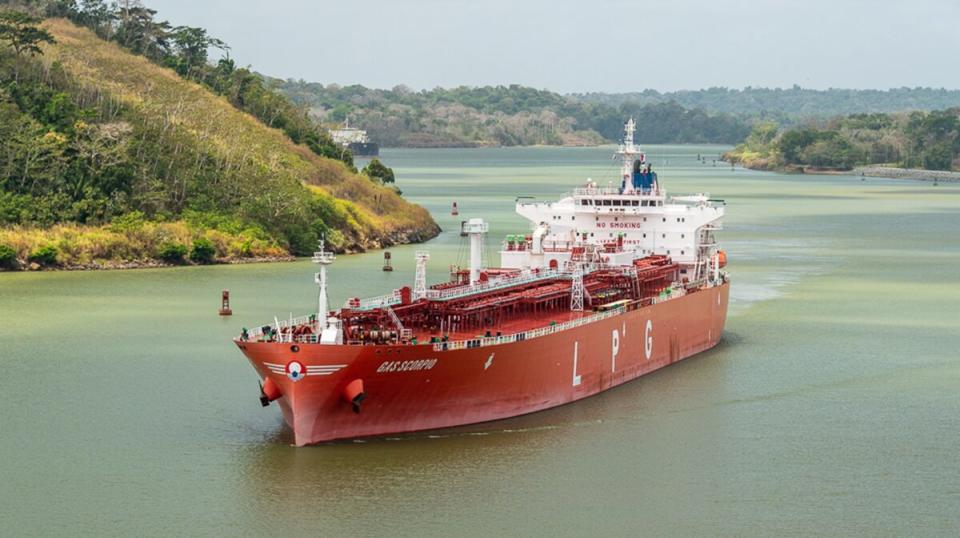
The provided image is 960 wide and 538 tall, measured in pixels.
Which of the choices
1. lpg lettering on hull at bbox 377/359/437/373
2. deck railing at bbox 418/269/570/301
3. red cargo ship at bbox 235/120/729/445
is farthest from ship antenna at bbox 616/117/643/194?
lpg lettering on hull at bbox 377/359/437/373

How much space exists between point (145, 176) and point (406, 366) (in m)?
39.4

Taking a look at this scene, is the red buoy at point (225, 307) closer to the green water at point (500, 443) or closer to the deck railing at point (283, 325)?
the green water at point (500, 443)

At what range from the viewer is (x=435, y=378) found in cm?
2827

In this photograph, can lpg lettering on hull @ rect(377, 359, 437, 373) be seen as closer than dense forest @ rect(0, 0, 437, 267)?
Yes

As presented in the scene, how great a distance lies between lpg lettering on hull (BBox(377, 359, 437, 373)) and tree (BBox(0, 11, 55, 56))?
153 ft

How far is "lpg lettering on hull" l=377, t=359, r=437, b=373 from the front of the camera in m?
27.1

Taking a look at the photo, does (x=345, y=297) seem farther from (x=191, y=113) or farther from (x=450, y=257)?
(x=191, y=113)

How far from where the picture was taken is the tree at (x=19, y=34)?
2709 inches

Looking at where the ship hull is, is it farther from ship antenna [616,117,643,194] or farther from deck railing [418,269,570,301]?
ship antenna [616,117,643,194]

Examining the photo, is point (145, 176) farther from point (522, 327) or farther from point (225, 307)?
point (522, 327)

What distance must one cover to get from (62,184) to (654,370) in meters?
33.1

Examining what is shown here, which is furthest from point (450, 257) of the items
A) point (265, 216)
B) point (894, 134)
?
point (894, 134)

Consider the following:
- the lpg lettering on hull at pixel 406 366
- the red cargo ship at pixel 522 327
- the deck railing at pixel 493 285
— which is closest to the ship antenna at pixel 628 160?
the red cargo ship at pixel 522 327

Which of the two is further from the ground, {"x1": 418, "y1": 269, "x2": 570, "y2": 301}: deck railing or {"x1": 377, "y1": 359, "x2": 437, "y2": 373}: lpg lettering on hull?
{"x1": 418, "y1": 269, "x2": 570, "y2": 301}: deck railing
